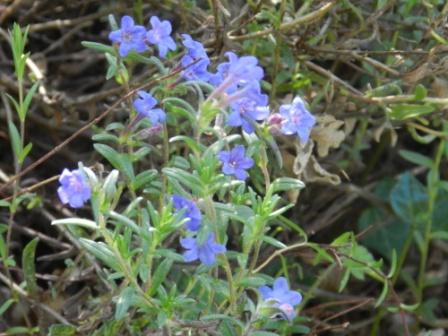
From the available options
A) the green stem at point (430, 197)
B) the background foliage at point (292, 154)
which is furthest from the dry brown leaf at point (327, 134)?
the green stem at point (430, 197)

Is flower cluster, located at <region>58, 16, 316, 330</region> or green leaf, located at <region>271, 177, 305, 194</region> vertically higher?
flower cluster, located at <region>58, 16, 316, 330</region>

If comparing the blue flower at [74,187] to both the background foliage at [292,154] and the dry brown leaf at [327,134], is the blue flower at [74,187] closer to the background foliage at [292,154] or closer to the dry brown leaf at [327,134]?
the background foliage at [292,154]

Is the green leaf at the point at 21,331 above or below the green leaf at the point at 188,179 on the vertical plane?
below

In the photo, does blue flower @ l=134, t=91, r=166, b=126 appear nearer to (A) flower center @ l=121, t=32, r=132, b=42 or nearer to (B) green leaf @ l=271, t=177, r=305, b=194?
(A) flower center @ l=121, t=32, r=132, b=42

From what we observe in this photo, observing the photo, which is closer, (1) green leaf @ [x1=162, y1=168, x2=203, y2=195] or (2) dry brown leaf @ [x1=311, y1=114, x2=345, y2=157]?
(1) green leaf @ [x1=162, y1=168, x2=203, y2=195]

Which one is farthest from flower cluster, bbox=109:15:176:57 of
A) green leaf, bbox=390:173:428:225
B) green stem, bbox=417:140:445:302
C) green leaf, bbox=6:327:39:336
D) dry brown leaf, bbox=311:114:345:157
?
green leaf, bbox=390:173:428:225

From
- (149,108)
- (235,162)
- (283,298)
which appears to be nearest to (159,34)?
(149,108)

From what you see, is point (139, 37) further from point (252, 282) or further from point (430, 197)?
point (430, 197)
